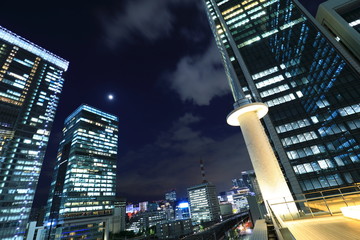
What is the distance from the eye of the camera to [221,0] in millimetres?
70375

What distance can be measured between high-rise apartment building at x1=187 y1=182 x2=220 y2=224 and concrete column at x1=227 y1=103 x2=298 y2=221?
16161 centimetres

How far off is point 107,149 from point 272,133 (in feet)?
342

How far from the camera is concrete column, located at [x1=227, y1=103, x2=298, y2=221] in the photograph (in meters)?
12.1

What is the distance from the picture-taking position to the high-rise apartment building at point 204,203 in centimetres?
15425

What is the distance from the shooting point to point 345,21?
4112 cm

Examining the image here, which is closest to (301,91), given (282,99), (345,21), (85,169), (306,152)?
(282,99)

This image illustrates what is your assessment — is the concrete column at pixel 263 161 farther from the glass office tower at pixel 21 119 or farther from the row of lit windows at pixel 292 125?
the glass office tower at pixel 21 119

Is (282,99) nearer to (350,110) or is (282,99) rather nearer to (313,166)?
(350,110)

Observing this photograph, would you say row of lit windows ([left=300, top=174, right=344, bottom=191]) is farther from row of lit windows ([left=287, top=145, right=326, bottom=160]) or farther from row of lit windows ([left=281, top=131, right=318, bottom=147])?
row of lit windows ([left=281, top=131, right=318, bottom=147])

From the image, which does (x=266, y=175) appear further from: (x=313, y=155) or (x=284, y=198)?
(x=313, y=155)

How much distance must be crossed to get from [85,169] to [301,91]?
355 ft

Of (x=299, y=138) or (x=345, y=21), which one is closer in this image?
(x=299, y=138)

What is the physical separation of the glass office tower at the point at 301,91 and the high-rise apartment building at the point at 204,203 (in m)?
137

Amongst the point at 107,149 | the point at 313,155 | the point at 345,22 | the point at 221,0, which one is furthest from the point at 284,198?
the point at 107,149
